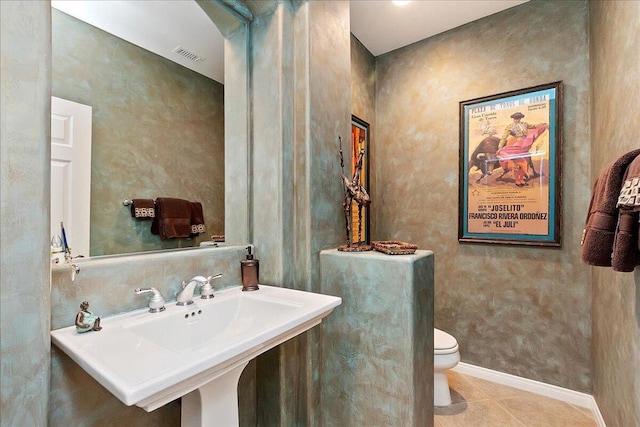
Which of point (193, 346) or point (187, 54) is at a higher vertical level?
point (187, 54)

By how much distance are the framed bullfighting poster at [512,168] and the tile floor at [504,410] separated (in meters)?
1.06

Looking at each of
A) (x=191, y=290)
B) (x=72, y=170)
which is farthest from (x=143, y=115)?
(x=191, y=290)

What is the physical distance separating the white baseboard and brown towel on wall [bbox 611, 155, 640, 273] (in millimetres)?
1368

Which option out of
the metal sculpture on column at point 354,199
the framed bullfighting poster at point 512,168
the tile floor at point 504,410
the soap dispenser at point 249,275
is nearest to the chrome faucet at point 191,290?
the soap dispenser at point 249,275

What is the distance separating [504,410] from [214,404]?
1931 millimetres

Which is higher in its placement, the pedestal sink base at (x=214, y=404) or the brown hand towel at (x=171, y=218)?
the brown hand towel at (x=171, y=218)

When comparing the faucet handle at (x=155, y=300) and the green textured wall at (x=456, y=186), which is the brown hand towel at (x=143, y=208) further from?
the green textured wall at (x=456, y=186)

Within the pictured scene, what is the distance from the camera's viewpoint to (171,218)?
1318 millimetres

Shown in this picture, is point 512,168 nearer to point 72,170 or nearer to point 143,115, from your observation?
point 143,115

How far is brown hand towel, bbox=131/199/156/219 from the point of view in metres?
1.22

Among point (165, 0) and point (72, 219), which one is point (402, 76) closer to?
point (165, 0)

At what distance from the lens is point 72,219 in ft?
3.47

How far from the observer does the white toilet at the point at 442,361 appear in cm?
183

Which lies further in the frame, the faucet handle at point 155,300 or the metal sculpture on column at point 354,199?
the metal sculpture on column at point 354,199
